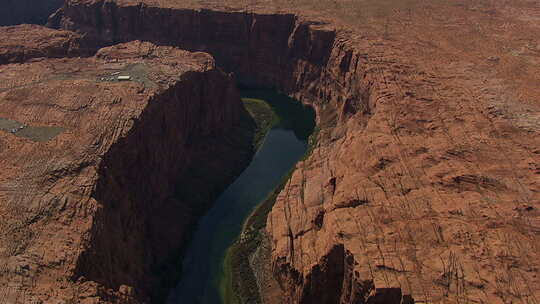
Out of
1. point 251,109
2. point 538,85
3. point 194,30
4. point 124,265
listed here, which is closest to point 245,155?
point 251,109

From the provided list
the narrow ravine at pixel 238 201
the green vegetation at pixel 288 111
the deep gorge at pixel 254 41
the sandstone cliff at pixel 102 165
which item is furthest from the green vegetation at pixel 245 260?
the deep gorge at pixel 254 41

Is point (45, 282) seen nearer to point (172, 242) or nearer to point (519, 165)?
point (172, 242)

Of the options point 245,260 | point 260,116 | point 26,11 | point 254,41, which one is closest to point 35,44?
point 254,41

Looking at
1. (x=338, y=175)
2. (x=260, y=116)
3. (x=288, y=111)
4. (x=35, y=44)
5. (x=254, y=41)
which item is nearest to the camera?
(x=338, y=175)

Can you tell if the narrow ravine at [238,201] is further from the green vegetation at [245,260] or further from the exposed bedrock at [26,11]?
the exposed bedrock at [26,11]

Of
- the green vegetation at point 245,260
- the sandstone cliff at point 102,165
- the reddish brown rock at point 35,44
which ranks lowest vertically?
the green vegetation at point 245,260

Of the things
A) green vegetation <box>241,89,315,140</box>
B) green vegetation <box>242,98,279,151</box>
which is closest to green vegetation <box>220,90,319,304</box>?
green vegetation <box>242,98,279,151</box>

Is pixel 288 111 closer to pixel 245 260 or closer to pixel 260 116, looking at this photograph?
pixel 260 116
